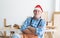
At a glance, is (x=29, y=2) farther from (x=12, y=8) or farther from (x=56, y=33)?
(x=56, y=33)

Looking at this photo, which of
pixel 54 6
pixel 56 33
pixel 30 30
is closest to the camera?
pixel 30 30

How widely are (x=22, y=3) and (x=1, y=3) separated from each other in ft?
1.41

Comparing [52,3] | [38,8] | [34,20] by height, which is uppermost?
[52,3]

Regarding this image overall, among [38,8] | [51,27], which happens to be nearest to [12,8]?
[51,27]

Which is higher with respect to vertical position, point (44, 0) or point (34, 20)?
point (44, 0)

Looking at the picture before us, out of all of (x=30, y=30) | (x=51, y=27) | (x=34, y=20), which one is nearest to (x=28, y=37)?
(x=30, y=30)

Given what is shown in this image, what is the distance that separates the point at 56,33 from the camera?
7.47 ft

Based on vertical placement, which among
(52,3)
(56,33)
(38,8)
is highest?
(52,3)

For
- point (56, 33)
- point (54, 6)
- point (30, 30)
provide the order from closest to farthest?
1. point (30, 30)
2. point (56, 33)
3. point (54, 6)

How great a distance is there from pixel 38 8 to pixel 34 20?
0.47ft

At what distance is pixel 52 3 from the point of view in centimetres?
292

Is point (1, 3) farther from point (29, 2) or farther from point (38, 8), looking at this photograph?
point (38, 8)

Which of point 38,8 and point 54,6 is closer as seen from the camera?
point 38,8

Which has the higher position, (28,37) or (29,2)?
(29,2)
